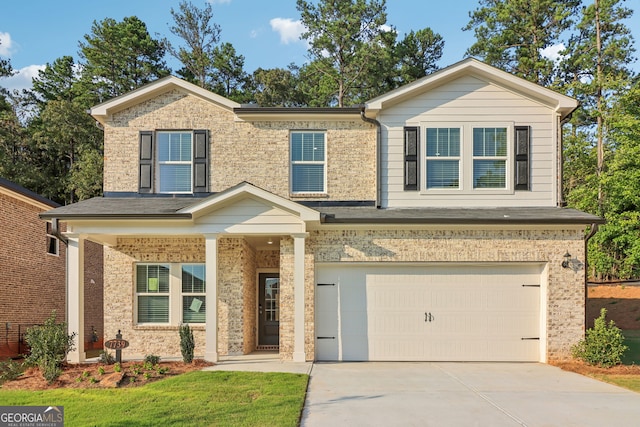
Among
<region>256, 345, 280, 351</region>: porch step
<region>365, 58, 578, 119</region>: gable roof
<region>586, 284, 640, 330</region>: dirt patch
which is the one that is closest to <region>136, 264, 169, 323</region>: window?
<region>256, 345, 280, 351</region>: porch step

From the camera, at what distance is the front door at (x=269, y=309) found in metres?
15.1

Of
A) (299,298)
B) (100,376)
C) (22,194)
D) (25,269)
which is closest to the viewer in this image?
(100,376)

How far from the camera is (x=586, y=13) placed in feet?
96.6

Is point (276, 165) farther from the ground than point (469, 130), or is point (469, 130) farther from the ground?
point (469, 130)

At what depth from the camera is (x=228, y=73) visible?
35.5 metres

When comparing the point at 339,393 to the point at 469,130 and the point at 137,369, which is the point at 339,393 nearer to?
the point at 137,369

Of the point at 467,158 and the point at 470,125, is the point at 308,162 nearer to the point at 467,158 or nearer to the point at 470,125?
the point at 467,158

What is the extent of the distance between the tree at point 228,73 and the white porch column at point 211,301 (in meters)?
24.2

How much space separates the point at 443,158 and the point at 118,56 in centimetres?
2814

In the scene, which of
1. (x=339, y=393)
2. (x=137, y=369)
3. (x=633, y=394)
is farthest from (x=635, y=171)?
(x=137, y=369)

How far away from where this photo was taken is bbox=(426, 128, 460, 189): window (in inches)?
523

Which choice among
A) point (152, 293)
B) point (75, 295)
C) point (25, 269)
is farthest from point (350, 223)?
point (25, 269)

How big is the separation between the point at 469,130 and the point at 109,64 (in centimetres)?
2890

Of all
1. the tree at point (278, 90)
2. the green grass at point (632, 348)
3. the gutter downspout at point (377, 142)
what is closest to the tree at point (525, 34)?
the tree at point (278, 90)
